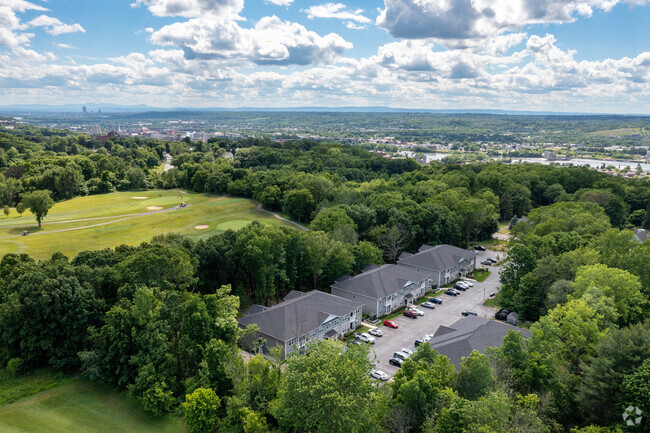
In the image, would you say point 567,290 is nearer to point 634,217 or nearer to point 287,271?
point 287,271

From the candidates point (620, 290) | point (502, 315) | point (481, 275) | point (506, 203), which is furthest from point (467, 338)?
point (506, 203)

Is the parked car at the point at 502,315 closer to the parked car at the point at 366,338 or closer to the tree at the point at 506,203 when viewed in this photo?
the parked car at the point at 366,338

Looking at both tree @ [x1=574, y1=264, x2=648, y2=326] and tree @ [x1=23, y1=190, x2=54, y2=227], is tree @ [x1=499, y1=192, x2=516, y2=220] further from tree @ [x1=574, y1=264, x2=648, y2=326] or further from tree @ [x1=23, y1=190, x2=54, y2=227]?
tree @ [x1=23, y1=190, x2=54, y2=227]

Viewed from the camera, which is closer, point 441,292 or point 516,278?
point 516,278

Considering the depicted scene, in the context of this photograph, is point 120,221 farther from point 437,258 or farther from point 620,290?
point 620,290

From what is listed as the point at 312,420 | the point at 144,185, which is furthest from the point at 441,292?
the point at 144,185

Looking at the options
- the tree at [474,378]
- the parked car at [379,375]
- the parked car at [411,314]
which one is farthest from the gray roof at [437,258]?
the tree at [474,378]
